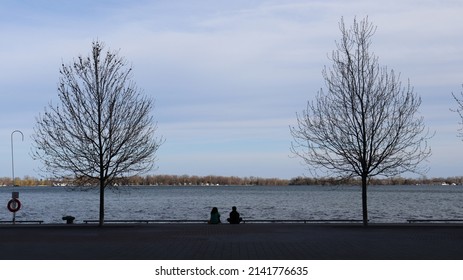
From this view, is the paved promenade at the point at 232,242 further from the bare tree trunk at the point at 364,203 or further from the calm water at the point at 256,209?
the calm water at the point at 256,209

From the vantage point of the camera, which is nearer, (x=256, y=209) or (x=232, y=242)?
(x=232, y=242)

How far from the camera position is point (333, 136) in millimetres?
29938

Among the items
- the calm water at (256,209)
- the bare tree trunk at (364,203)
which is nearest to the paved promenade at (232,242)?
the bare tree trunk at (364,203)

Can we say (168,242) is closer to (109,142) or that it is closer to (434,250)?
(434,250)

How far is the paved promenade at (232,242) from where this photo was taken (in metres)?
17.9

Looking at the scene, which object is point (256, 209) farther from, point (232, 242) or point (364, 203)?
point (232, 242)

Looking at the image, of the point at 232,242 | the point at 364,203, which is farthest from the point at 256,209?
the point at 232,242

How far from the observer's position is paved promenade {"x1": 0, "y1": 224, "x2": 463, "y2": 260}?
17852mm

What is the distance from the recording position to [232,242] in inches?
856

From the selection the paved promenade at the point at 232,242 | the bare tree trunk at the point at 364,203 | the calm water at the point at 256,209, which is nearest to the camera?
the paved promenade at the point at 232,242

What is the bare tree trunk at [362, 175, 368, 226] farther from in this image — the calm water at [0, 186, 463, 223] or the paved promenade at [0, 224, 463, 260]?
the calm water at [0, 186, 463, 223]

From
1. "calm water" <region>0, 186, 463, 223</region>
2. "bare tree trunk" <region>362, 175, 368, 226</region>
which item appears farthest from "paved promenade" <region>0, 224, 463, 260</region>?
A: "calm water" <region>0, 186, 463, 223</region>
